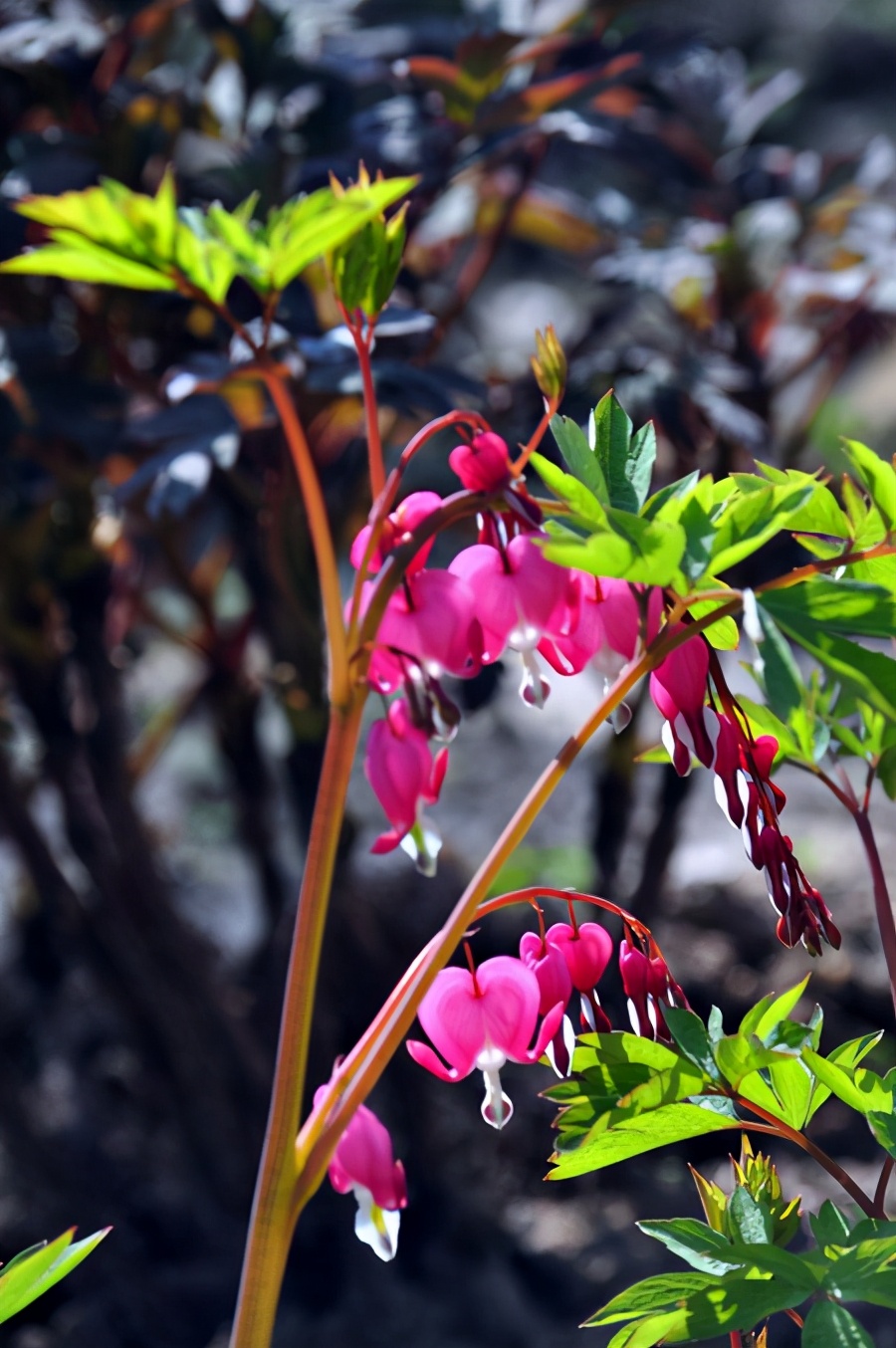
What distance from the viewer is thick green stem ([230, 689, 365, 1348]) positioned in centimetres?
40

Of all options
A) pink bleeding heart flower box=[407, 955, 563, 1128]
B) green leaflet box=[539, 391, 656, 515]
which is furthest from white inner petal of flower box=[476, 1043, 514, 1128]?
green leaflet box=[539, 391, 656, 515]

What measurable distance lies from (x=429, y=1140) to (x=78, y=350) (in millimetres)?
884

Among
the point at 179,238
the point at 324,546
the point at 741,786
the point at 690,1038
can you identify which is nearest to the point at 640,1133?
the point at 690,1038

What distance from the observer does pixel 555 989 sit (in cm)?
44

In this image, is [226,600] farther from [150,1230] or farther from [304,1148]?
[304,1148]

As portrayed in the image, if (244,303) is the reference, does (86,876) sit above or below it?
below

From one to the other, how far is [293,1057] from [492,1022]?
7 centimetres

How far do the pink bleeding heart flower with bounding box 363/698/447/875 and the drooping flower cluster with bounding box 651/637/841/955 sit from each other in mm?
→ 85

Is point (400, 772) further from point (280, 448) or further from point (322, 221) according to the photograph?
point (280, 448)

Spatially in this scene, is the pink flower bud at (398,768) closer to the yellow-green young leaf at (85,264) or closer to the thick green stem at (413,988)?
the thick green stem at (413,988)

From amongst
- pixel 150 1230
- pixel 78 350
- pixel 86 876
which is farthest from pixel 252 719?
pixel 150 1230

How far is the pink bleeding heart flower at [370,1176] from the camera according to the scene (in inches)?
16.2

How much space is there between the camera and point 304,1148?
1.38ft

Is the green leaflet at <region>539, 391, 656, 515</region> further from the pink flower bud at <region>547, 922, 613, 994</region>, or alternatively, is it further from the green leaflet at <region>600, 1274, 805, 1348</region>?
the green leaflet at <region>600, 1274, 805, 1348</region>
